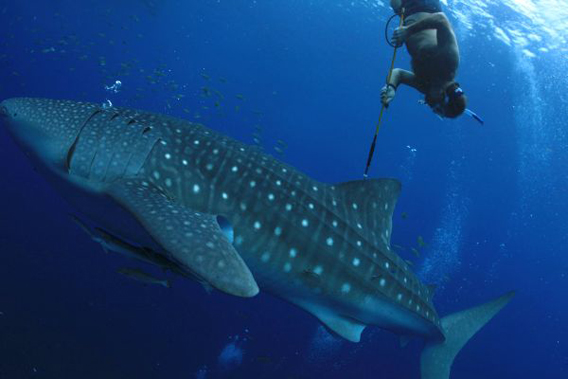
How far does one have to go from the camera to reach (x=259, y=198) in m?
4.44

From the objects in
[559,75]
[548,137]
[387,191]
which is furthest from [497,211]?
[387,191]

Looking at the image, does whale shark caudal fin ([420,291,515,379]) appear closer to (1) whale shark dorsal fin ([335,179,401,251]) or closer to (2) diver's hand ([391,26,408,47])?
(1) whale shark dorsal fin ([335,179,401,251])

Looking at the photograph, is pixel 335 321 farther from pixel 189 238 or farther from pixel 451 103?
pixel 451 103

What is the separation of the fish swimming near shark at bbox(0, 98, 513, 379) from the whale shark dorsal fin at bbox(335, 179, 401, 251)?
0.6 inches

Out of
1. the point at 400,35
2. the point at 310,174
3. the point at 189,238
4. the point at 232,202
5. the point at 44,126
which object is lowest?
the point at 310,174

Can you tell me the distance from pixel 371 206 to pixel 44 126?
3.91 metres

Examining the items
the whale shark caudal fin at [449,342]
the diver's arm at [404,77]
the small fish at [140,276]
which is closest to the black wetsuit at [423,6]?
the diver's arm at [404,77]

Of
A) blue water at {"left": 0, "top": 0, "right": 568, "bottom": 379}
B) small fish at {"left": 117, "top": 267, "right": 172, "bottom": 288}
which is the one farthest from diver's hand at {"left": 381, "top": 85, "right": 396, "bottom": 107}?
blue water at {"left": 0, "top": 0, "right": 568, "bottom": 379}

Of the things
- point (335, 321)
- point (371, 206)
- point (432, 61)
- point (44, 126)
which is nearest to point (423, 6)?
point (432, 61)

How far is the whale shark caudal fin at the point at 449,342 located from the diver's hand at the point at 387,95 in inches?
142

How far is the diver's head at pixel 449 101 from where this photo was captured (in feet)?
17.5

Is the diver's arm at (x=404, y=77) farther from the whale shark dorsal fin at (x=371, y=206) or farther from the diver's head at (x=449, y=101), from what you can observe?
the whale shark dorsal fin at (x=371, y=206)

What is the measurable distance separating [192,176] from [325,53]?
4669 cm

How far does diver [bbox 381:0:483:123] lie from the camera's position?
5512 mm
